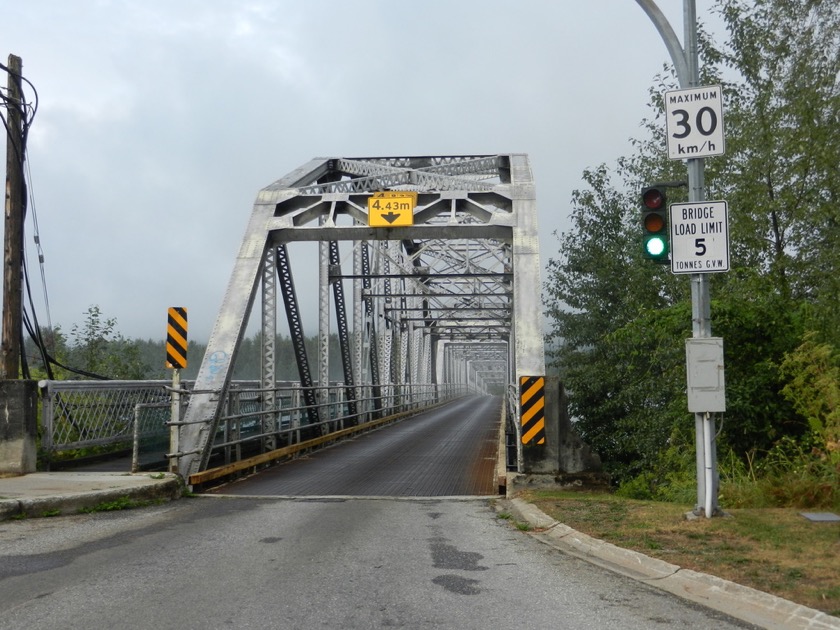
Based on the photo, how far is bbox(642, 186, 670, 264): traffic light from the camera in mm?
8219

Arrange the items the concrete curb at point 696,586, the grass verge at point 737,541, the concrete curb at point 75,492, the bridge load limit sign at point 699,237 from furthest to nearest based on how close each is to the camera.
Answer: the concrete curb at point 75,492, the bridge load limit sign at point 699,237, the grass verge at point 737,541, the concrete curb at point 696,586

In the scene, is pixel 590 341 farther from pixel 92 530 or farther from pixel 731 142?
pixel 92 530

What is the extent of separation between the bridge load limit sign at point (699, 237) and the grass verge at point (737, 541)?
2.42 metres

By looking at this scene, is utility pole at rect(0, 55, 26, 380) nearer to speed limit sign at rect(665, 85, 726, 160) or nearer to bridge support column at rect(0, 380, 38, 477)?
bridge support column at rect(0, 380, 38, 477)

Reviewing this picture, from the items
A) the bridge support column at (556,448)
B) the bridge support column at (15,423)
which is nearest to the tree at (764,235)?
the bridge support column at (556,448)

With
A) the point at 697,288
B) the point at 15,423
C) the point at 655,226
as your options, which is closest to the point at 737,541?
the point at 697,288

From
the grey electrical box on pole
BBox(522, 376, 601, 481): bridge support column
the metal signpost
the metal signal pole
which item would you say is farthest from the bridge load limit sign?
BBox(522, 376, 601, 481): bridge support column

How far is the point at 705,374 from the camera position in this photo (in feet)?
25.5

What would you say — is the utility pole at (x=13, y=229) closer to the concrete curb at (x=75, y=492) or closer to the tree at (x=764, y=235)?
the concrete curb at (x=75, y=492)

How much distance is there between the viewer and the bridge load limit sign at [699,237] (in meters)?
7.92

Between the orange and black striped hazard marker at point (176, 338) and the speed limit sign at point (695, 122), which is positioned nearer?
the speed limit sign at point (695, 122)

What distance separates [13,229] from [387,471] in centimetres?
690

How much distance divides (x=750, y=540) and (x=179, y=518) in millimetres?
5678

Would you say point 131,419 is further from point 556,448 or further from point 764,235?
point 764,235
